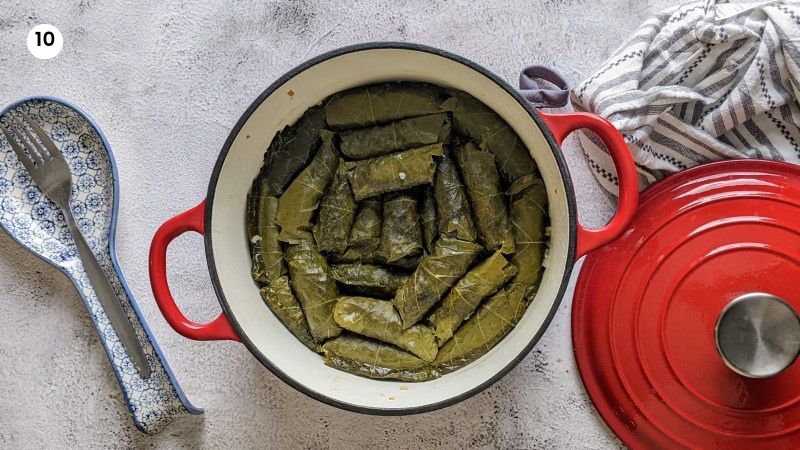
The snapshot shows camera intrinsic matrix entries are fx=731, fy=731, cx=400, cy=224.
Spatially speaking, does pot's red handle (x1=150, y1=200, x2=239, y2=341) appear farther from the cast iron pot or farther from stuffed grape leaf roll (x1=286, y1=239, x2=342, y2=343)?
stuffed grape leaf roll (x1=286, y1=239, x2=342, y2=343)

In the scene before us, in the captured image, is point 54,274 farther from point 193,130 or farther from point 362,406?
point 362,406

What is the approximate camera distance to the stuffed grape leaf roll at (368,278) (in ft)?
6.02

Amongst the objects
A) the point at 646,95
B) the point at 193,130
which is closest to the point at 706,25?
the point at 646,95

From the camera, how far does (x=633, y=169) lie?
5.02 feet

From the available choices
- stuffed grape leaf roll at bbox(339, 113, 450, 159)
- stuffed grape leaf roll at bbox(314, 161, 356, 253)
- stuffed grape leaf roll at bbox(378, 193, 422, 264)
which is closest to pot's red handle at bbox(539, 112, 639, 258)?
stuffed grape leaf roll at bbox(339, 113, 450, 159)

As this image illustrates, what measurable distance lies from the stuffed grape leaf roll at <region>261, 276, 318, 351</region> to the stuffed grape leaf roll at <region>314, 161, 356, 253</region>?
0.14 meters

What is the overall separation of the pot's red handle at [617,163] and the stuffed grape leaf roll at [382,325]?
0.46 metres

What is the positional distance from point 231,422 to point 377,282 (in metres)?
0.56

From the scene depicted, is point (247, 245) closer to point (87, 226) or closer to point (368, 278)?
point (368, 278)

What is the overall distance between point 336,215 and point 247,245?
230 mm

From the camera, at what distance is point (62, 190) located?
6.39ft

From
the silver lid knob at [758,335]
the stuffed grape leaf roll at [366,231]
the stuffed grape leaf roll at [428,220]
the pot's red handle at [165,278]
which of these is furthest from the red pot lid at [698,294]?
the pot's red handle at [165,278]

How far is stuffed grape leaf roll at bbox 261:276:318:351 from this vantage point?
1797 millimetres

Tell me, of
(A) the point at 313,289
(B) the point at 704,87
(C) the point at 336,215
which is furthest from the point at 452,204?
(B) the point at 704,87
